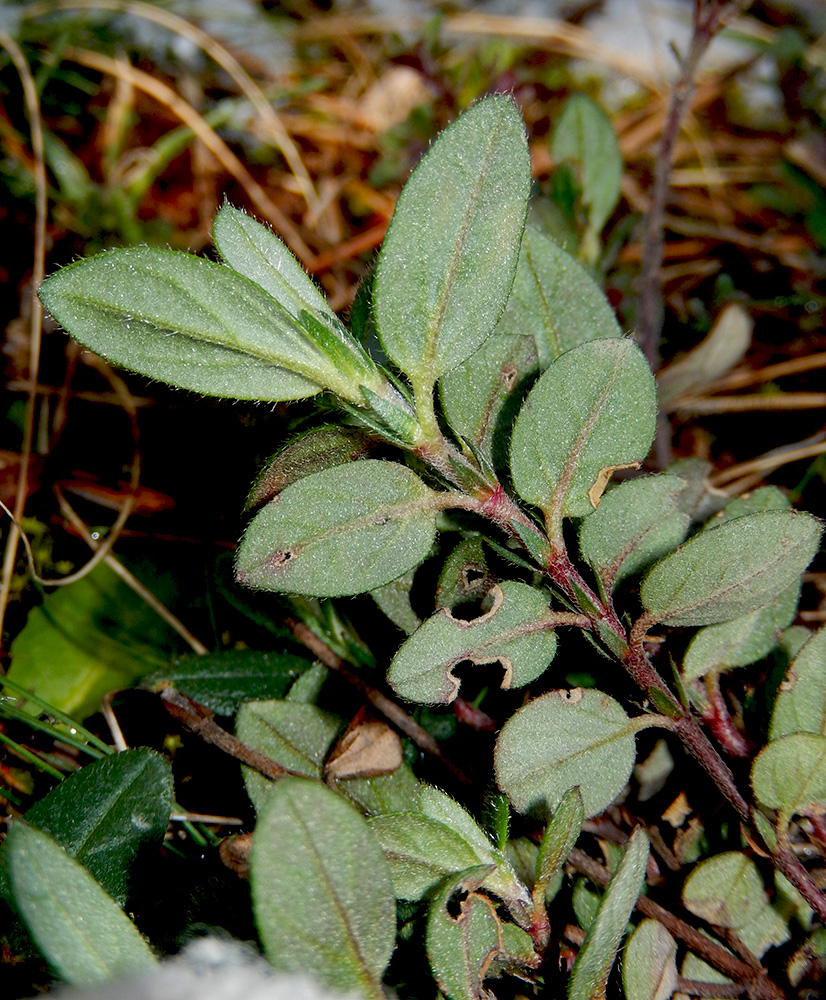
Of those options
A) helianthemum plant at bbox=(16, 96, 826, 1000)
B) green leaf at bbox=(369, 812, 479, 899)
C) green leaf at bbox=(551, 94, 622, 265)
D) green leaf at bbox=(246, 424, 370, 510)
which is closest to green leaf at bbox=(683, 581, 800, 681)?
helianthemum plant at bbox=(16, 96, 826, 1000)

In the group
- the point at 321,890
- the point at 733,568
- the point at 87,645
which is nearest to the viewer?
the point at 321,890

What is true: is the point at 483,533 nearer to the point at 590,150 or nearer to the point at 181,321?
the point at 181,321

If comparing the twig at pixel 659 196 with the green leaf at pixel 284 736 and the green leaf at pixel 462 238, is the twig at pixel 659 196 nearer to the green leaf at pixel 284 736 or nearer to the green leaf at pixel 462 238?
the green leaf at pixel 462 238

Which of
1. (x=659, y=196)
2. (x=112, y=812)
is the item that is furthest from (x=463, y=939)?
(x=659, y=196)

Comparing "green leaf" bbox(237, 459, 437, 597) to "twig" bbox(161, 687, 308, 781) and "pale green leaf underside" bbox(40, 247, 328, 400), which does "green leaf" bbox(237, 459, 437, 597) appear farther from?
"twig" bbox(161, 687, 308, 781)

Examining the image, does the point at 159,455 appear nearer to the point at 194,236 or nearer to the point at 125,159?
the point at 194,236

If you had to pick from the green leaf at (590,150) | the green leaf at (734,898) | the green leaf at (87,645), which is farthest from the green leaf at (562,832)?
the green leaf at (590,150)

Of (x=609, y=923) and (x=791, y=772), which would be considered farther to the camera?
(x=791, y=772)
